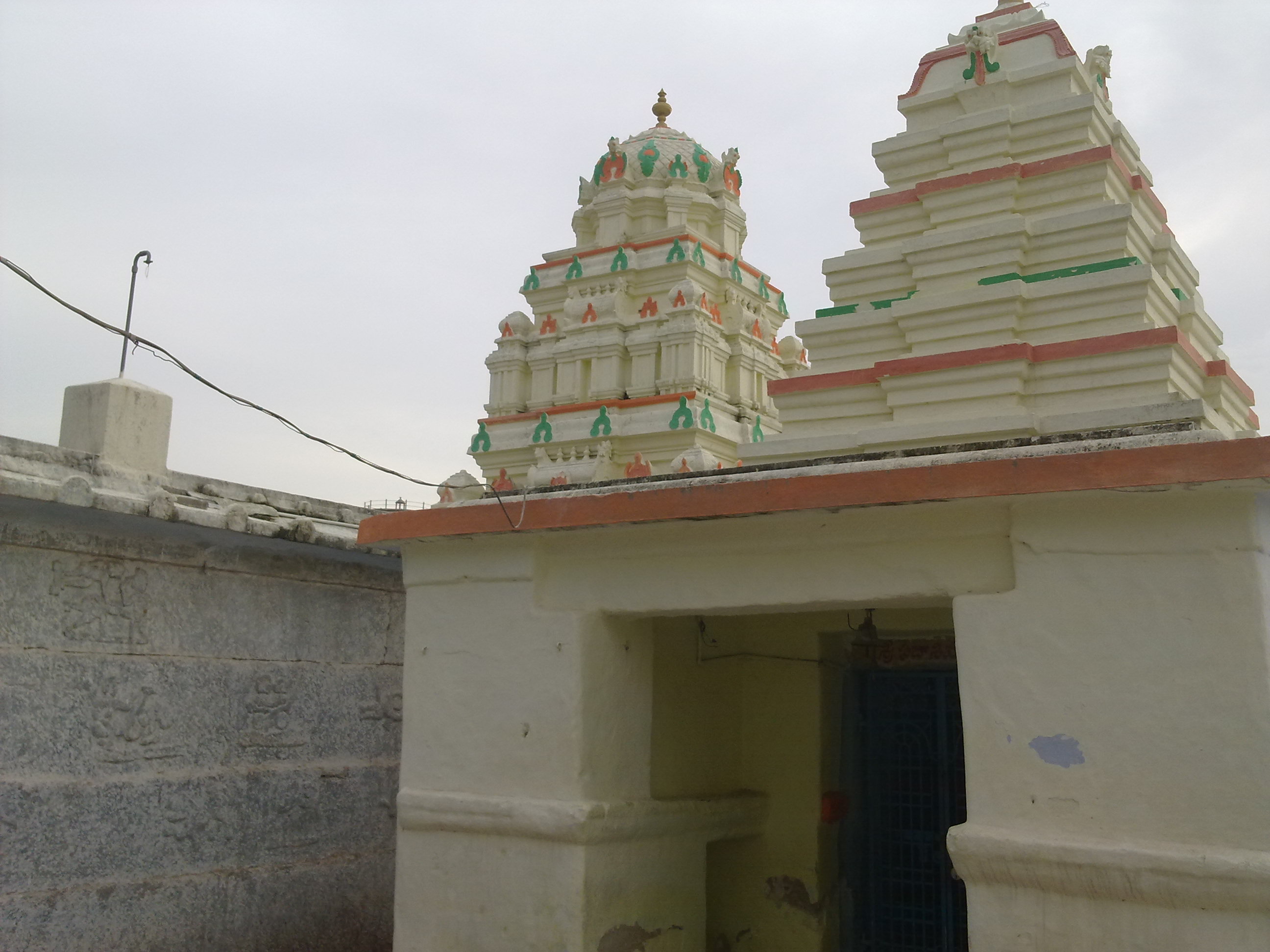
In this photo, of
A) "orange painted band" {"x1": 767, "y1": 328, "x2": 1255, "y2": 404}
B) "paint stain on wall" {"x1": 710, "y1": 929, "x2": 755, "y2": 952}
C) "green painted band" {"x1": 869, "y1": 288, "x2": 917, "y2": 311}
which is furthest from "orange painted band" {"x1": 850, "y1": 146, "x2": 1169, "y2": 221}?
"paint stain on wall" {"x1": 710, "y1": 929, "x2": 755, "y2": 952}

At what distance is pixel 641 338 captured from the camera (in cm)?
1978

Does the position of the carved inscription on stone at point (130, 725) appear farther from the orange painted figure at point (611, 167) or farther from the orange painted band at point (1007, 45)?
the orange painted figure at point (611, 167)

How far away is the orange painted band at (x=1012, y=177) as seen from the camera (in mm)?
9664

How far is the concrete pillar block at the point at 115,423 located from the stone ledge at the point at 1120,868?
5.14 meters

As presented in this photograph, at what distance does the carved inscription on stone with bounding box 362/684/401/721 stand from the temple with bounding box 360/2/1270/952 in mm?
1902

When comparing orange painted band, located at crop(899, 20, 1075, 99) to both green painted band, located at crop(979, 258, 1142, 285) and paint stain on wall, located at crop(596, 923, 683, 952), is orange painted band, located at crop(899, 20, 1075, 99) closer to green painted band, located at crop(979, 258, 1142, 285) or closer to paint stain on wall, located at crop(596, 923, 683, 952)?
green painted band, located at crop(979, 258, 1142, 285)

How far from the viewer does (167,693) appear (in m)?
6.53

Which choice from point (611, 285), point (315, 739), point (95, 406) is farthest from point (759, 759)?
point (611, 285)

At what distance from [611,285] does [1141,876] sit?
17413 millimetres

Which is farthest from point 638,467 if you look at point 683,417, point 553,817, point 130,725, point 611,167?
point 553,817

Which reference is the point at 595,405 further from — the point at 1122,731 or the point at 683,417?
the point at 1122,731

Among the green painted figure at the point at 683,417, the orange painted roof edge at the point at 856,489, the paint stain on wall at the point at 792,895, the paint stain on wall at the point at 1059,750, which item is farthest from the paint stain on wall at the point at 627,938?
the green painted figure at the point at 683,417

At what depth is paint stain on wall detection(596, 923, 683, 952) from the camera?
5316 millimetres

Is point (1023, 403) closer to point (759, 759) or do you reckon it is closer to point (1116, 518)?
point (759, 759)
